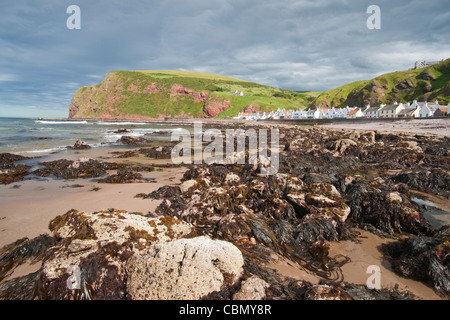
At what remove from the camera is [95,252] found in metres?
2.90

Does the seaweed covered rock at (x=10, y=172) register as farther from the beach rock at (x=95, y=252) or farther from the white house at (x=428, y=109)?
the white house at (x=428, y=109)

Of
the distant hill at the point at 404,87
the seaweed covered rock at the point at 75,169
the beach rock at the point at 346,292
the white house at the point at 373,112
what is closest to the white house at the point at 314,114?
the white house at the point at 373,112

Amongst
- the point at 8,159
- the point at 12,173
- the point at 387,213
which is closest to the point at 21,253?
the point at 387,213

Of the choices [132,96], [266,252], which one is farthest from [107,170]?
[132,96]

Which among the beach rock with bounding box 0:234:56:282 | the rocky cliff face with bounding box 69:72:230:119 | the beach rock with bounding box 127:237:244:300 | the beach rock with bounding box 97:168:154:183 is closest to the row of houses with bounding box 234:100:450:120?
the rocky cliff face with bounding box 69:72:230:119

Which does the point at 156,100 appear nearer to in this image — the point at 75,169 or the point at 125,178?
the point at 75,169

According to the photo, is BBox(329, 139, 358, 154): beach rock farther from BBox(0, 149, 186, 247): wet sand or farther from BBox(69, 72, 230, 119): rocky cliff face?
BBox(69, 72, 230, 119): rocky cliff face

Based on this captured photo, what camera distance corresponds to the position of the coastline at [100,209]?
3.89 metres

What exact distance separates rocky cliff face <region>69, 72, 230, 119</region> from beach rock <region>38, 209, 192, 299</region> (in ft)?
393

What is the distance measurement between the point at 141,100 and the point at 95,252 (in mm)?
138673

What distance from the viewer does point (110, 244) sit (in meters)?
3.01

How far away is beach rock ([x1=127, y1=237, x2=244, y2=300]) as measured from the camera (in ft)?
8.56
